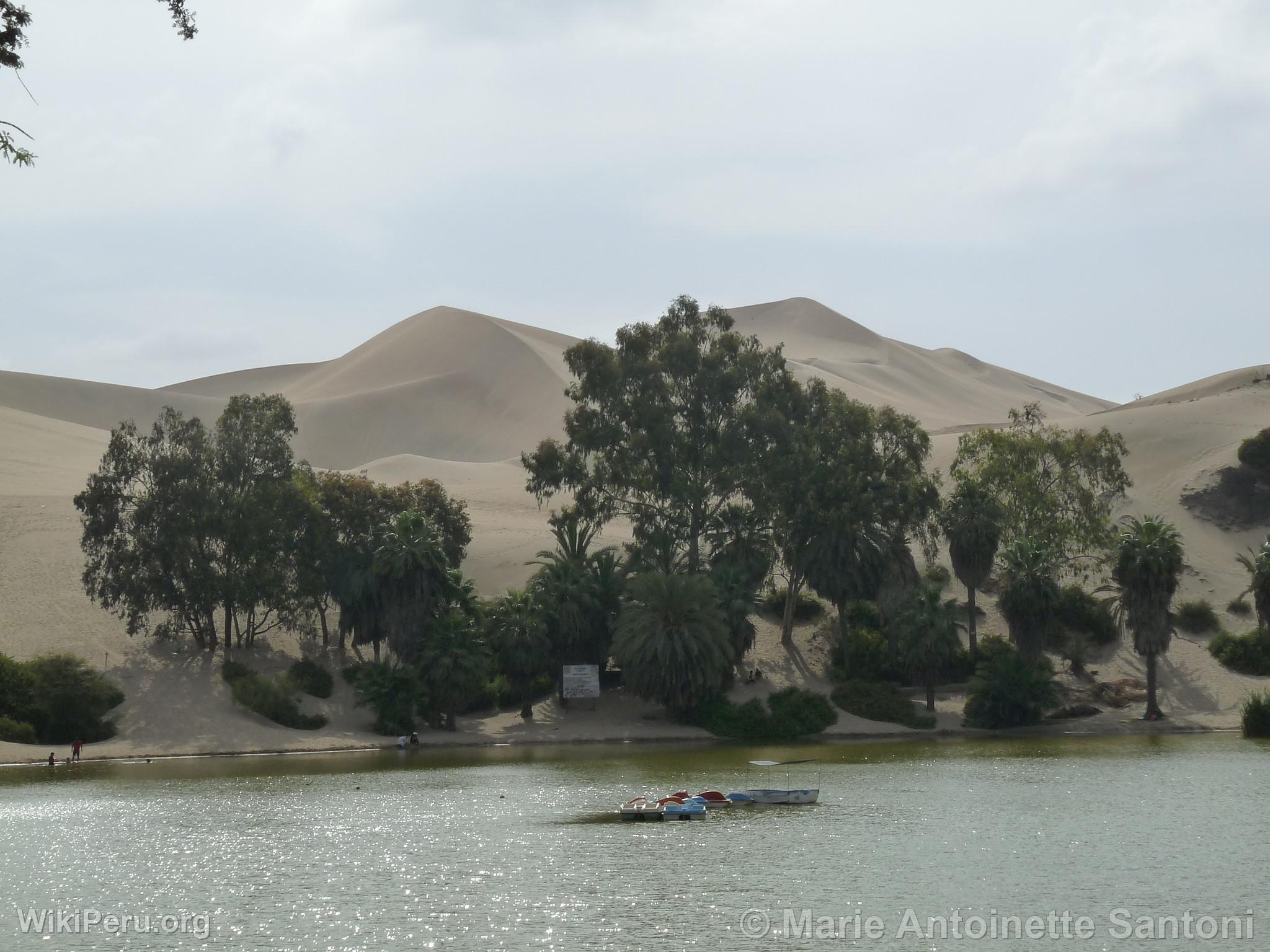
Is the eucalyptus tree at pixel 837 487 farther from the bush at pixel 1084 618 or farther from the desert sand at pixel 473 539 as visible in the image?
the bush at pixel 1084 618

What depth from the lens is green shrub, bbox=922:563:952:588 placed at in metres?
71.7

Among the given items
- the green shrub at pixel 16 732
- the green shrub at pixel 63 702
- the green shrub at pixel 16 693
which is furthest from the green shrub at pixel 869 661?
the green shrub at pixel 16 693

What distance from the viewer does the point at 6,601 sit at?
63.5 m

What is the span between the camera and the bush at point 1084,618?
64.4 metres

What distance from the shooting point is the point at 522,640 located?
191ft

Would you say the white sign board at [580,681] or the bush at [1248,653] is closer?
the white sign board at [580,681]

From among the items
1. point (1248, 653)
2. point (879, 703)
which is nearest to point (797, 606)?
point (879, 703)

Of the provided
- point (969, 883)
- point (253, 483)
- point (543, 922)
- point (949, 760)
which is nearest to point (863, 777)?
point (949, 760)

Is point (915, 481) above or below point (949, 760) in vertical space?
above

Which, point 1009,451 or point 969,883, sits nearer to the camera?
point 969,883

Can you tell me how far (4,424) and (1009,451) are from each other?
85450mm

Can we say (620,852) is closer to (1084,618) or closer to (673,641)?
(673,641)

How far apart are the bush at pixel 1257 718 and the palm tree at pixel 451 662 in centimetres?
2960

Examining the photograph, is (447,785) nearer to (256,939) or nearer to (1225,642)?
(256,939)
